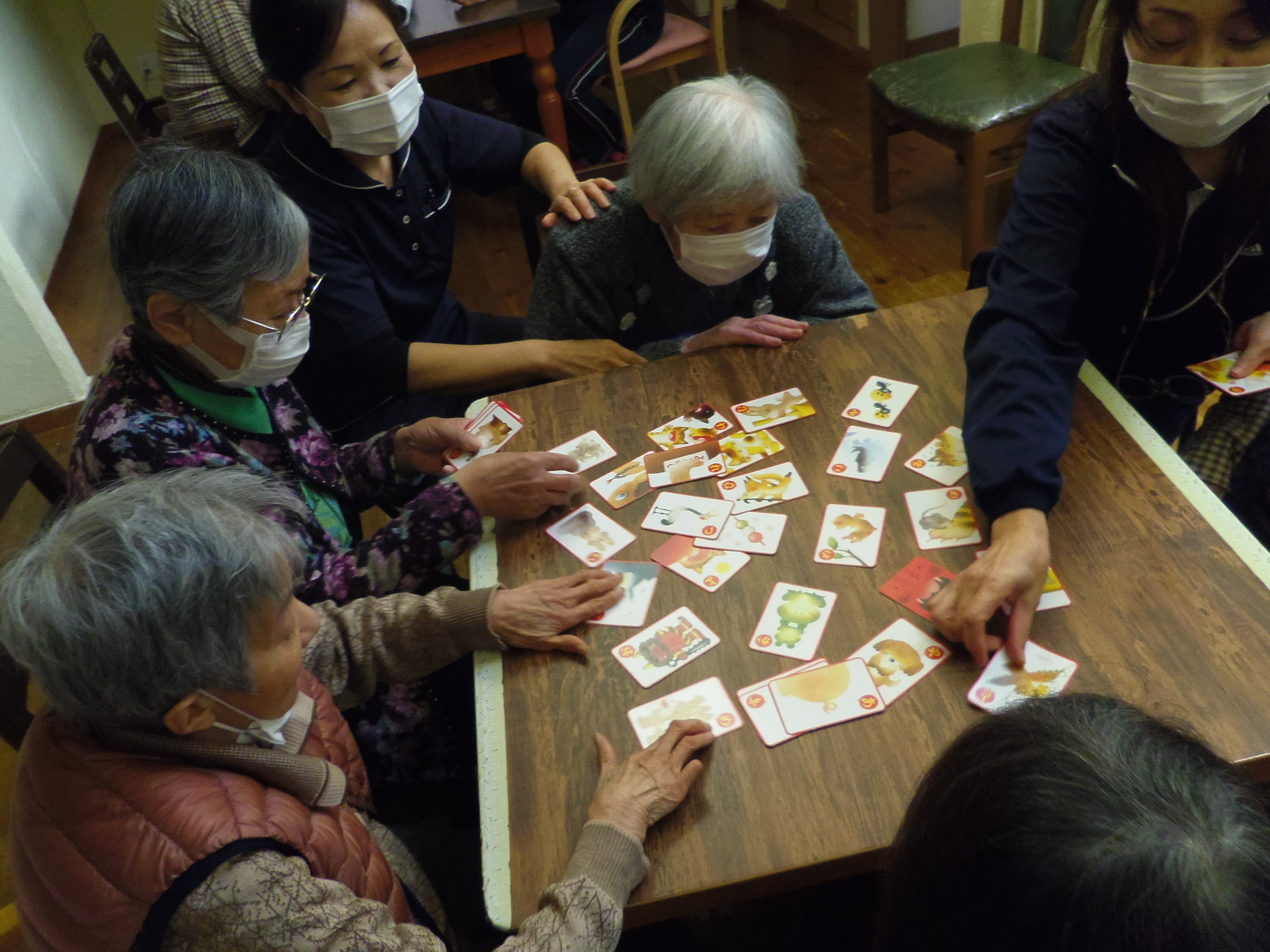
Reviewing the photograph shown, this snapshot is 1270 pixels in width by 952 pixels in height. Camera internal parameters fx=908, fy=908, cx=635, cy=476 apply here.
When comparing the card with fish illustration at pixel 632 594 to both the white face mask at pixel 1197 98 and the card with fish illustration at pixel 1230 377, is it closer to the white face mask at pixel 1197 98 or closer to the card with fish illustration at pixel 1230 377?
the card with fish illustration at pixel 1230 377

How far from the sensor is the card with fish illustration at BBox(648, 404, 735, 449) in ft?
5.09

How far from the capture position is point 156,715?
93 cm

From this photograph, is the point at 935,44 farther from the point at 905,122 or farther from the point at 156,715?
the point at 156,715

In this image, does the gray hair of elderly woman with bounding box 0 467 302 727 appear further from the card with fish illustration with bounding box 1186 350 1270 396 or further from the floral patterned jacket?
the card with fish illustration with bounding box 1186 350 1270 396

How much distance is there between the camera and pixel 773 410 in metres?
1.58

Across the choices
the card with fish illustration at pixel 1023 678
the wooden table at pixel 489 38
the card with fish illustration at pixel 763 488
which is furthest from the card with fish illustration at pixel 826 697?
the wooden table at pixel 489 38

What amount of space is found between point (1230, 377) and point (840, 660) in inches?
33.9

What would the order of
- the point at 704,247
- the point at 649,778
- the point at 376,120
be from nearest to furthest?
the point at 649,778 → the point at 704,247 → the point at 376,120

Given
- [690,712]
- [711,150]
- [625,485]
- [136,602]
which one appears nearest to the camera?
[136,602]

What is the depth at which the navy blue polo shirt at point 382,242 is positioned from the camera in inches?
78.5

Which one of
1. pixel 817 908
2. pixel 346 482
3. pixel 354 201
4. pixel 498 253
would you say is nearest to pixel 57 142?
pixel 498 253

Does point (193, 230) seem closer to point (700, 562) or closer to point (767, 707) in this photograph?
point (700, 562)

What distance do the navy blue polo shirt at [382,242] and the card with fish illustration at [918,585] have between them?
49.9 inches

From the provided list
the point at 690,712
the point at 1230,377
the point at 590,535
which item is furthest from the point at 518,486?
the point at 1230,377
